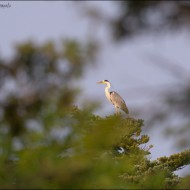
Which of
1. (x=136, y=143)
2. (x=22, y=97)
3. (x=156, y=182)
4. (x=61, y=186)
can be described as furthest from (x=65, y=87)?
(x=136, y=143)

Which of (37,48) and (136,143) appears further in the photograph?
(136,143)

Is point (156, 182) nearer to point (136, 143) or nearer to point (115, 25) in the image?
point (115, 25)

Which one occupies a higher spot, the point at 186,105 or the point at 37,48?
the point at 37,48

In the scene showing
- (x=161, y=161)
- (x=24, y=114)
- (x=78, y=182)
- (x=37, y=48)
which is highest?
(x=161, y=161)

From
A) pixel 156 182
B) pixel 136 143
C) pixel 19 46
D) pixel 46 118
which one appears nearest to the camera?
pixel 19 46

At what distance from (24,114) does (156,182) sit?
1.90 meters

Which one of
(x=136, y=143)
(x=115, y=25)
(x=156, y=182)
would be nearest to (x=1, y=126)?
(x=115, y=25)

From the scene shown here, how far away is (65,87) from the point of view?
5660 mm

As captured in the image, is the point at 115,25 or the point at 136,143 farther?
the point at 136,143

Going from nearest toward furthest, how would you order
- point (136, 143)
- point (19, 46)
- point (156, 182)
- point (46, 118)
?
point (19, 46)
point (46, 118)
point (156, 182)
point (136, 143)

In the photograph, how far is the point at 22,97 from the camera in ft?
17.9

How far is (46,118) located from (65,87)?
37 cm

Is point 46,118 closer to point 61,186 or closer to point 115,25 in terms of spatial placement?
point 61,186

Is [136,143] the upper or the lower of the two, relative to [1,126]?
upper
